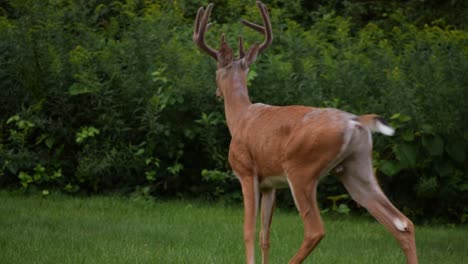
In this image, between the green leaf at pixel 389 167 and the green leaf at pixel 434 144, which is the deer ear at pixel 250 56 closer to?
the green leaf at pixel 389 167

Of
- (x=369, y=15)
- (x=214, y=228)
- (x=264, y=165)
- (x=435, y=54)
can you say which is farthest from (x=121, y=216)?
(x=369, y=15)

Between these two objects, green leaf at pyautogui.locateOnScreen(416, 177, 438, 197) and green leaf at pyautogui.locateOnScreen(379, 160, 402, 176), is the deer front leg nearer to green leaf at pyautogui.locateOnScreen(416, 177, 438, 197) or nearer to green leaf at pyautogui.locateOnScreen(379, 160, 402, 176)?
green leaf at pyautogui.locateOnScreen(379, 160, 402, 176)

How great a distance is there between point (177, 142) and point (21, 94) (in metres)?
2.04

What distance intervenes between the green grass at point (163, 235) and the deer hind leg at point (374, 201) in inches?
44.4

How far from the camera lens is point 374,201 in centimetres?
629

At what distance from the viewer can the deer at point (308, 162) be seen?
599cm

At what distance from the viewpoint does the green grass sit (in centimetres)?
710

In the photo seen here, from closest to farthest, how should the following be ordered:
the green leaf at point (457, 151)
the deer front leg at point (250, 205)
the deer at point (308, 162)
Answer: the deer at point (308, 162) → the deer front leg at point (250, 205) → the green leaf at point (457, 151)

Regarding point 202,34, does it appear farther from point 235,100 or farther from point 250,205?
point 250,205

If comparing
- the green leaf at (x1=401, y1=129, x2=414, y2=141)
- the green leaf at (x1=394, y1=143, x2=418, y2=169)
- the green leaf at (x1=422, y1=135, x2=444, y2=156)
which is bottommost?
the green leaf at (x1=394, y1=143, x2=418, y2=169)

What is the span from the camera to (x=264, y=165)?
6.52m

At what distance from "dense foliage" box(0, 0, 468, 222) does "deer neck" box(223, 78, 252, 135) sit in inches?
116

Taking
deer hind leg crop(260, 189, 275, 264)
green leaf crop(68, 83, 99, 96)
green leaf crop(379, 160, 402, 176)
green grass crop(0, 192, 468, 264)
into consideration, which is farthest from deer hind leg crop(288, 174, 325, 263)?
green leaf crop(68, 83, 99, 96)

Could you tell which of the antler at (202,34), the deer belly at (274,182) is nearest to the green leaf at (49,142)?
the antler at (202,34)
